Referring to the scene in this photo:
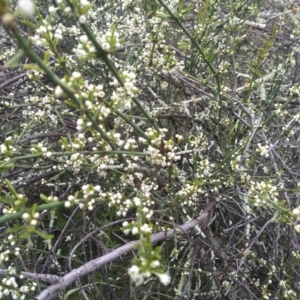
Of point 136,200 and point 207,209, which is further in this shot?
point 207,209

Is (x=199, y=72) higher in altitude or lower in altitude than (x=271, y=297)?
higher

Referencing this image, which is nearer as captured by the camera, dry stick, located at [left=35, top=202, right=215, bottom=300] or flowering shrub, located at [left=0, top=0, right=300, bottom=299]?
dry stick, located at [left=35, top=202, right=215, bottom=300]

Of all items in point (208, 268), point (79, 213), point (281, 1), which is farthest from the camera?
point (281, 1)

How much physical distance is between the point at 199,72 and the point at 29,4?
5.36 feet

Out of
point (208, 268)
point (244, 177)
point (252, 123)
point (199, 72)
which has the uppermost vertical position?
point (199, 72)

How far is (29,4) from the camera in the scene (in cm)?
70

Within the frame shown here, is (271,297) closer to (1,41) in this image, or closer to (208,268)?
→ (208,268)

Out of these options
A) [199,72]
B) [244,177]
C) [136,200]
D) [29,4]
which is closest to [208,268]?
[244,177]

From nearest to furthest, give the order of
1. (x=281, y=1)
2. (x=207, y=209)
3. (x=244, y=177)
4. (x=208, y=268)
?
(x=244, y=177)
(x=207, y=209)
(x=208, y=268)
(x=281, y=1)

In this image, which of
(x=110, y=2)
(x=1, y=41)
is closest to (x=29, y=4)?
(x=110, y=2)

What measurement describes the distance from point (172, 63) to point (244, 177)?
536 millimetres

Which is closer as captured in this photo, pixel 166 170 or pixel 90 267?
pixel 90 267

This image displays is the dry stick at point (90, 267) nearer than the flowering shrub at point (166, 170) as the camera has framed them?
Yes

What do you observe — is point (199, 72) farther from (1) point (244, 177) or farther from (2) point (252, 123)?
(1) point (244, 177)
